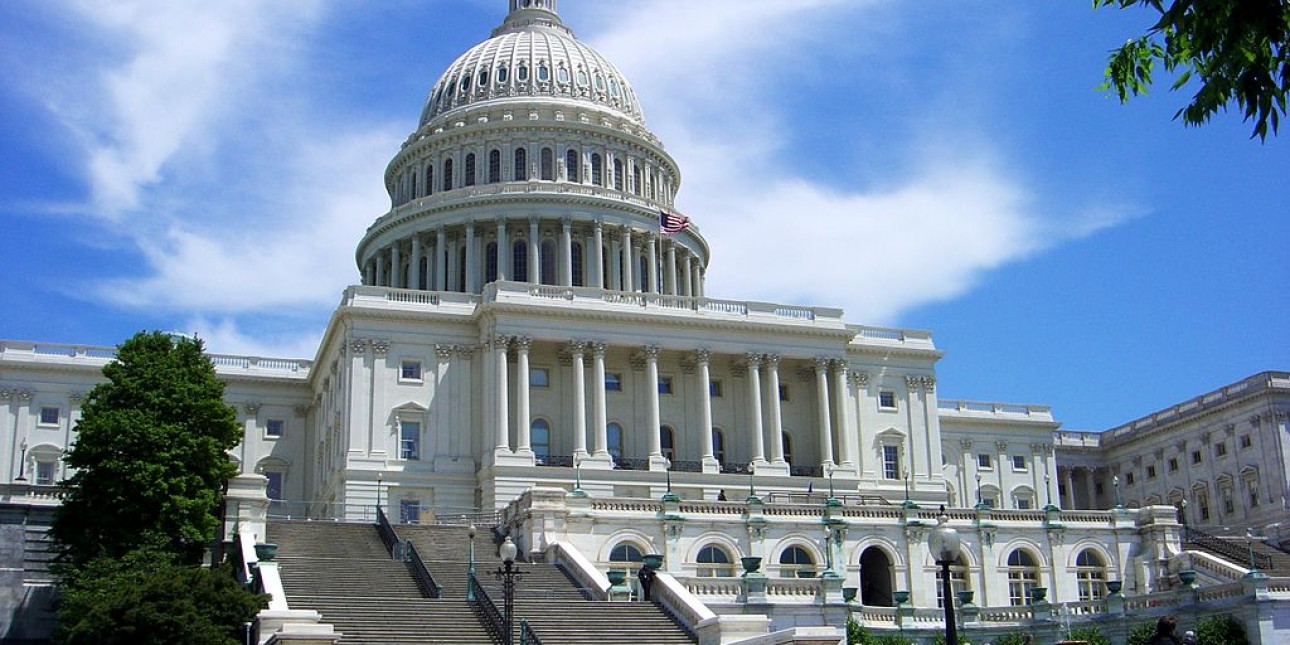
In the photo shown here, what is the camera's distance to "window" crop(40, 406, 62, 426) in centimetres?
8375

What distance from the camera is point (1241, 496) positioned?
315 feet

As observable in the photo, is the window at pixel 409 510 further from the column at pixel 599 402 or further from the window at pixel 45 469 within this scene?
the window at pixel 45 469

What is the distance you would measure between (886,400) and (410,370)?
2893 cm

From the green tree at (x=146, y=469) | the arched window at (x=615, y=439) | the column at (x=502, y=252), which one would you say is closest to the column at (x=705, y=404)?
the arched window at (x=615, y=439)

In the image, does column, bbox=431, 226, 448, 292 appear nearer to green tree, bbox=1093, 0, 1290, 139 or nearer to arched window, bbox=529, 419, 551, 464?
arched window, bbox=529, 419, 551, 464

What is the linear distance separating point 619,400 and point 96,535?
3507 centimetres

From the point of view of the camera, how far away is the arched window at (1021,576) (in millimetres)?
59500

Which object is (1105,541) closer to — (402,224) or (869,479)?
(869,479)

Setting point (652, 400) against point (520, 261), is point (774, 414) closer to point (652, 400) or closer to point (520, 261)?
point (652, 400)

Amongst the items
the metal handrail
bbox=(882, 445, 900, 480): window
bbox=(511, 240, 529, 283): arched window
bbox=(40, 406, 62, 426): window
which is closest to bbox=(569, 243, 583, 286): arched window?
bbox=(511, 240, 529, 283): arched window

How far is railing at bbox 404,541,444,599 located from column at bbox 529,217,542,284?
144 ft

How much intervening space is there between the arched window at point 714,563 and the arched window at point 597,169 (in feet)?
160

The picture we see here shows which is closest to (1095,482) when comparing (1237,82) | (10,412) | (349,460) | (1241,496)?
(1241,496)

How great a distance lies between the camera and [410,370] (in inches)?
3041
